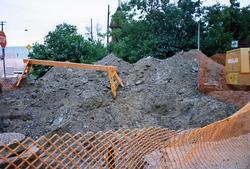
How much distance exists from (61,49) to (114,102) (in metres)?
5.78

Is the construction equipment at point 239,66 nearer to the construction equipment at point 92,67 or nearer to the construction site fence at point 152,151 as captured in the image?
the construction equipment at point 92,67

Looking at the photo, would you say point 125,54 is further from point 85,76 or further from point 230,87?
point 230,87

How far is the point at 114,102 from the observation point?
746 centimetres

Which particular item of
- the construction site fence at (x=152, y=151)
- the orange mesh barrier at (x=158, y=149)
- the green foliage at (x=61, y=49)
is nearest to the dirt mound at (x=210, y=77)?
the orange mesh barrier at (x=158, y=149)

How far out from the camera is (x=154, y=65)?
9359 mm

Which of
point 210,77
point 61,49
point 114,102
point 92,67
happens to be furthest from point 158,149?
point 61,49

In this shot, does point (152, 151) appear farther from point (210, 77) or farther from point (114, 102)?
point (210, 77)

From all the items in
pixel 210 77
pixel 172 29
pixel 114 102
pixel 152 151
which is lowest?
pixel 152 151

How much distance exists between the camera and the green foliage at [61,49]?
12.2m

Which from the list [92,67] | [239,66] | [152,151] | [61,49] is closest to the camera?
[152,151]

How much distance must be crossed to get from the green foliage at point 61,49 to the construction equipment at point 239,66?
6.75 m

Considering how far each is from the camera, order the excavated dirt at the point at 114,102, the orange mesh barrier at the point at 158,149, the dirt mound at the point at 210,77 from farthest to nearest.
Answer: the dirt mound at the point at 210,77, the excavated dirt at the point at 114,102, the orange mesh barrier at the point at 158,149

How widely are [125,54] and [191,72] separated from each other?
5101mm

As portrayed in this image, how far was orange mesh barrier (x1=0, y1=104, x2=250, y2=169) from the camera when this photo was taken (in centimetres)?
336
